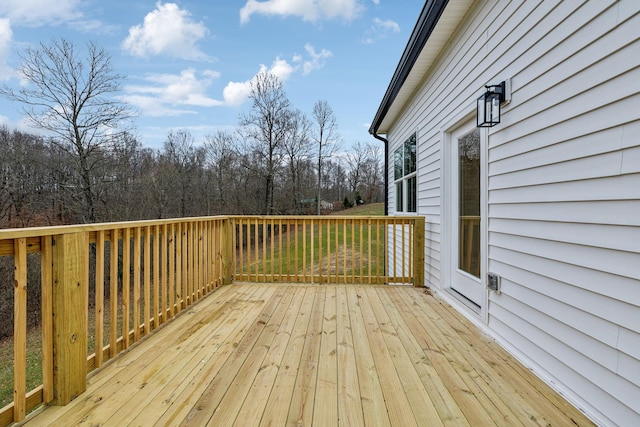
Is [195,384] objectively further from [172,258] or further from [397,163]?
[397,163]

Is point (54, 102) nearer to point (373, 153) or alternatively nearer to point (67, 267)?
point (67, 267)

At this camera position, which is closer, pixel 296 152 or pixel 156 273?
pixel 156 273

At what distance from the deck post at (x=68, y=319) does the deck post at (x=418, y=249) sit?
11.6 feet

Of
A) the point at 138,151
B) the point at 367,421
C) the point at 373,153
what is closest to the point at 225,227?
the point at 367,421

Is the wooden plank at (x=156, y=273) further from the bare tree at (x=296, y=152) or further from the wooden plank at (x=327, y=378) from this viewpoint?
the bare tree at (x=296, y=152)

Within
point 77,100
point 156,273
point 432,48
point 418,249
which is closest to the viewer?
point 156,273

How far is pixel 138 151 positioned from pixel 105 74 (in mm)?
3167

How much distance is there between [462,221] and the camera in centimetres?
326

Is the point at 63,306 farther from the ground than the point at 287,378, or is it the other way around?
the point at 63,306

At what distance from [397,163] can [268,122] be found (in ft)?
29.3

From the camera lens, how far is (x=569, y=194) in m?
1.68

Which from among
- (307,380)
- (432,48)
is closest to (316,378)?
(307,380)

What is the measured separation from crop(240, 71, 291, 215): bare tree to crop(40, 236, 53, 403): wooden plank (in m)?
12.9

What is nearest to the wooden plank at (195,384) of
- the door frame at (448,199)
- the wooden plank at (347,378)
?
the wooden plank at (347,378)
